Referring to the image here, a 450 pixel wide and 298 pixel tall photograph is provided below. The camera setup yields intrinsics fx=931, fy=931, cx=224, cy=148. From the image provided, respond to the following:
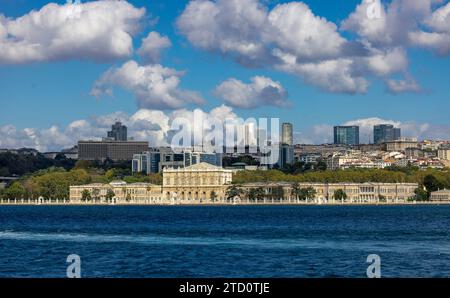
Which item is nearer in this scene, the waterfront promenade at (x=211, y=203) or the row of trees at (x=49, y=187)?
the waterfront promenade at (x=211, y=203)

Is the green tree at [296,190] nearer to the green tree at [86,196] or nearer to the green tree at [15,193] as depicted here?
the green tree at [86,196]

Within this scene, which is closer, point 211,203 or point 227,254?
point 227,254

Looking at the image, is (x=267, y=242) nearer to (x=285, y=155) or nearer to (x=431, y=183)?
(x=431, y=183)

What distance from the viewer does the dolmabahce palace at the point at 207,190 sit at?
124062 millimetres

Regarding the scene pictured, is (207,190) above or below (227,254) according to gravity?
above

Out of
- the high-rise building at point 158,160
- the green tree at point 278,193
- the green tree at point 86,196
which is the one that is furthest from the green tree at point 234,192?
the high-rise building at point 158,160

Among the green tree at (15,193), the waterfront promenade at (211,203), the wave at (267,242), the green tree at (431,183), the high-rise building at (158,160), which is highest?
the high-rise building at (158,160)

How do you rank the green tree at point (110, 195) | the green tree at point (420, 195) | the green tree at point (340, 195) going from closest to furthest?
the green tree at point (420, 195) → the green tree at point (340, 195) → the green tree at point (110, 195)

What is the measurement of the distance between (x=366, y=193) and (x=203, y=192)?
73.4 ft

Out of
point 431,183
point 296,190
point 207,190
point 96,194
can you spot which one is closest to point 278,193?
point 296,190

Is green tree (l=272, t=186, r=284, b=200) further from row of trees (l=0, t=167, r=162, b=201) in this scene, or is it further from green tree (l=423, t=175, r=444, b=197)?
row of trees (l=0, t=167, r=162, b=201)

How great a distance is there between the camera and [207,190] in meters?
129

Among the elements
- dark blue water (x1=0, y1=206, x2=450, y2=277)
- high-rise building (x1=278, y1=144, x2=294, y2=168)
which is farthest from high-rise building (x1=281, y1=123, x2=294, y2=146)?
dark blue water (x1=0, y1=206, x2=450, y2=277)

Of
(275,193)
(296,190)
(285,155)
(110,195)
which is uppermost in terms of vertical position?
(285,155)
